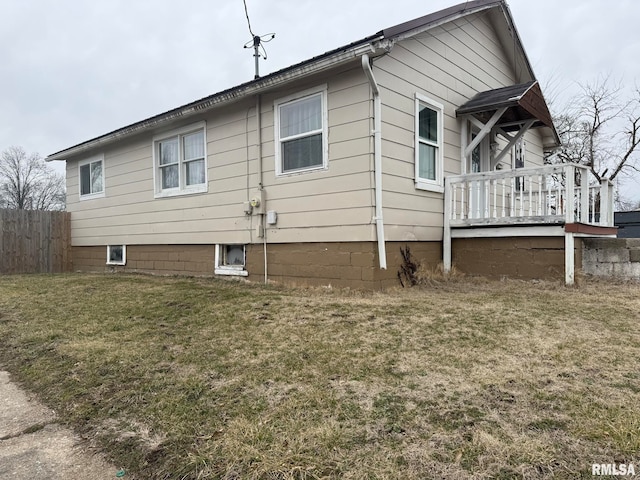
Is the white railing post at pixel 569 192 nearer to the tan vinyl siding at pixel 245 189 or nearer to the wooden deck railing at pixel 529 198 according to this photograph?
the wooden deck railing at pixel 529 198

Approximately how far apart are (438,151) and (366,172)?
1.96 m

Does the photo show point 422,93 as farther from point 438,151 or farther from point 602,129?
point 602,129

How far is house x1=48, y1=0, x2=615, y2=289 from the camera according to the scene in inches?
219

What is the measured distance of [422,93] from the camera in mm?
6434

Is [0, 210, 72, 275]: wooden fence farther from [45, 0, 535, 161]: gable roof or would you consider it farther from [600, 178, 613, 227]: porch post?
[600, 178, 613, 227]: porch post

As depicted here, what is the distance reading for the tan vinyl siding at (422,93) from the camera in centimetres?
569

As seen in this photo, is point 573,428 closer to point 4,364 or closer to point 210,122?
point 4,364

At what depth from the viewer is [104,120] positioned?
37344 millimetres

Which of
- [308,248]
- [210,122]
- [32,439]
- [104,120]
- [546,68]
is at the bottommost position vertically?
[32,439]

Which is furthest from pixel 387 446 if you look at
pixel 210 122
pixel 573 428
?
pixel 210 122

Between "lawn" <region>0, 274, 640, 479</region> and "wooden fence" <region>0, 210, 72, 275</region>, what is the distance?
7.12 m

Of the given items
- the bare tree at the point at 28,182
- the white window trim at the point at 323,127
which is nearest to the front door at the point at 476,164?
the white window trim at the point at 323,127

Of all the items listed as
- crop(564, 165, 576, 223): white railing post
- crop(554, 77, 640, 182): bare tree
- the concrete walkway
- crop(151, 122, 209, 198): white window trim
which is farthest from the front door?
crop(554, 77, 640, 182): bare tree

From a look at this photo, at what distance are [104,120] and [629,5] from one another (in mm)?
38918
